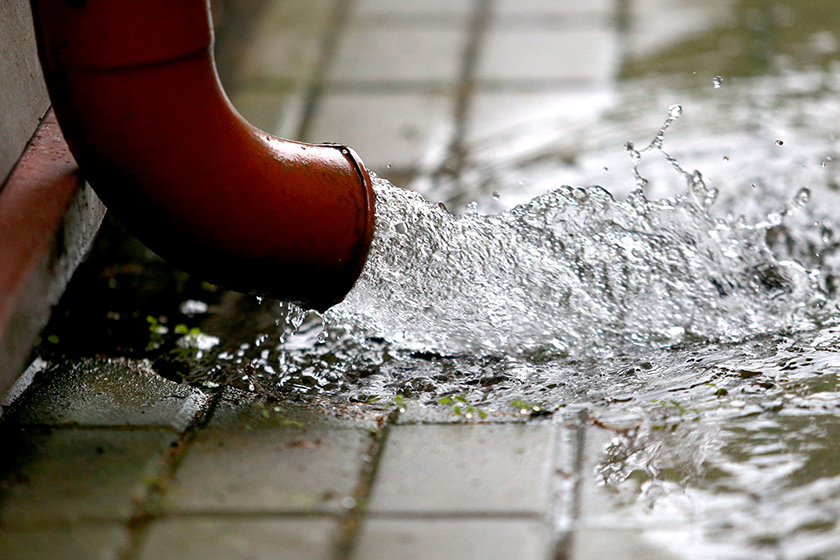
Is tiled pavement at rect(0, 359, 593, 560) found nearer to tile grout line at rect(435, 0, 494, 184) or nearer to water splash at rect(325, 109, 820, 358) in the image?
water splash at rect(325, 109, 820, 358)

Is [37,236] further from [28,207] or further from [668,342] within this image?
[668,342]

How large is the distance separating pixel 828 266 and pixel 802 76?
166 centimetres

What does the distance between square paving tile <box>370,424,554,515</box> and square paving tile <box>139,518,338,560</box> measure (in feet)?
0.41

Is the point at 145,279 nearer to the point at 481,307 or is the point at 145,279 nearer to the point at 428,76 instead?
the point at 481,307

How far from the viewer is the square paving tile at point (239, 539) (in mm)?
1545

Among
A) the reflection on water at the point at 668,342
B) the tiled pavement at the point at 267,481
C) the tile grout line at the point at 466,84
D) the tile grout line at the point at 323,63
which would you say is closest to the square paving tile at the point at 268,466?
the tiled pavement at the point at 267,481

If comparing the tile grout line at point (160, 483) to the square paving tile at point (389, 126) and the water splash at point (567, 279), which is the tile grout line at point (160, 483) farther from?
the square paving tile at point (389, 126)

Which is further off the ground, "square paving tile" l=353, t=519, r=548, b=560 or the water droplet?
the water droplet

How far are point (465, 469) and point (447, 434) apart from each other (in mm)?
141

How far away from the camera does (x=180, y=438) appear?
189 cm

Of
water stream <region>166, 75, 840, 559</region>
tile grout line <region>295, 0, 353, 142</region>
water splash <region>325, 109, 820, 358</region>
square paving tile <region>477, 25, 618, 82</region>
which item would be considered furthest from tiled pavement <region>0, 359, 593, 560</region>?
square paving tile <region>477, 25, 618, 82</region>

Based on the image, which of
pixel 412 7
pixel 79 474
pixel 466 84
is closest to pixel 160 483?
pixel 79 474

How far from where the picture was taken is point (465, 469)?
1.76 meters

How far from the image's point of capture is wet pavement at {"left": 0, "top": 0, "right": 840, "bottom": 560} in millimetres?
1584
